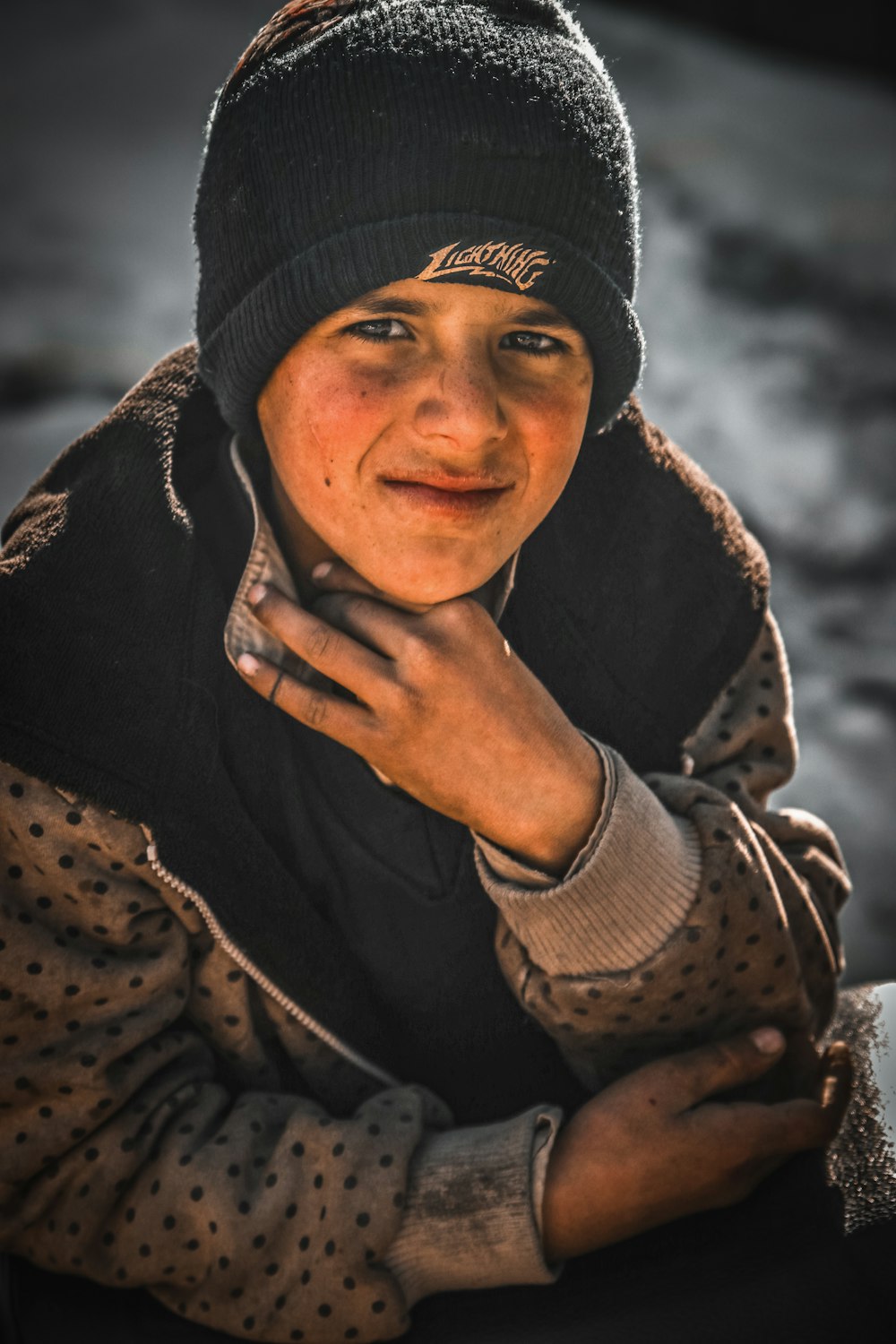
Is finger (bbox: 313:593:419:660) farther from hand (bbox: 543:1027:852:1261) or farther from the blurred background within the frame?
the blurred background

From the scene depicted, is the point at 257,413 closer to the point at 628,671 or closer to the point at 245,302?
the point at 245,302

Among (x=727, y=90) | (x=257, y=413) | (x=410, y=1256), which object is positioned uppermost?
(x=727, y=90)

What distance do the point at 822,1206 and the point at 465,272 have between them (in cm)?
85

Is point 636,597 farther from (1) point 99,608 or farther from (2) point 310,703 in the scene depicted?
(1) point 99,608

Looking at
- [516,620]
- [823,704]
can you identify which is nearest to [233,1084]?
[516,620]

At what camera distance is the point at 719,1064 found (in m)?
Result: 1.11

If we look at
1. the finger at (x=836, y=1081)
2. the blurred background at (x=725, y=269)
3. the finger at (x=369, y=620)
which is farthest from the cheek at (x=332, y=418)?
the blurred background at (x=725, y=269)

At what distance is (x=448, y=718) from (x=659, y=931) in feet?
0.81

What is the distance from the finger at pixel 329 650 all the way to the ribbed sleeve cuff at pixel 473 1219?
381 mm

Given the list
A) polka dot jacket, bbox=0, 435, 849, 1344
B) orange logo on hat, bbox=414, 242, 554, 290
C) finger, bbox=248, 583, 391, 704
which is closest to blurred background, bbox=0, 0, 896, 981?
polka dot jacket, bbox=0, 435, 849, 1344

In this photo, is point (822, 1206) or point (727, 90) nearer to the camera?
point (822, 1206)

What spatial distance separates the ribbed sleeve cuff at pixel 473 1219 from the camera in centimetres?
103

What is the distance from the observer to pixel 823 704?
8.17 ft

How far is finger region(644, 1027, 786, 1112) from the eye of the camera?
109 centimetres
